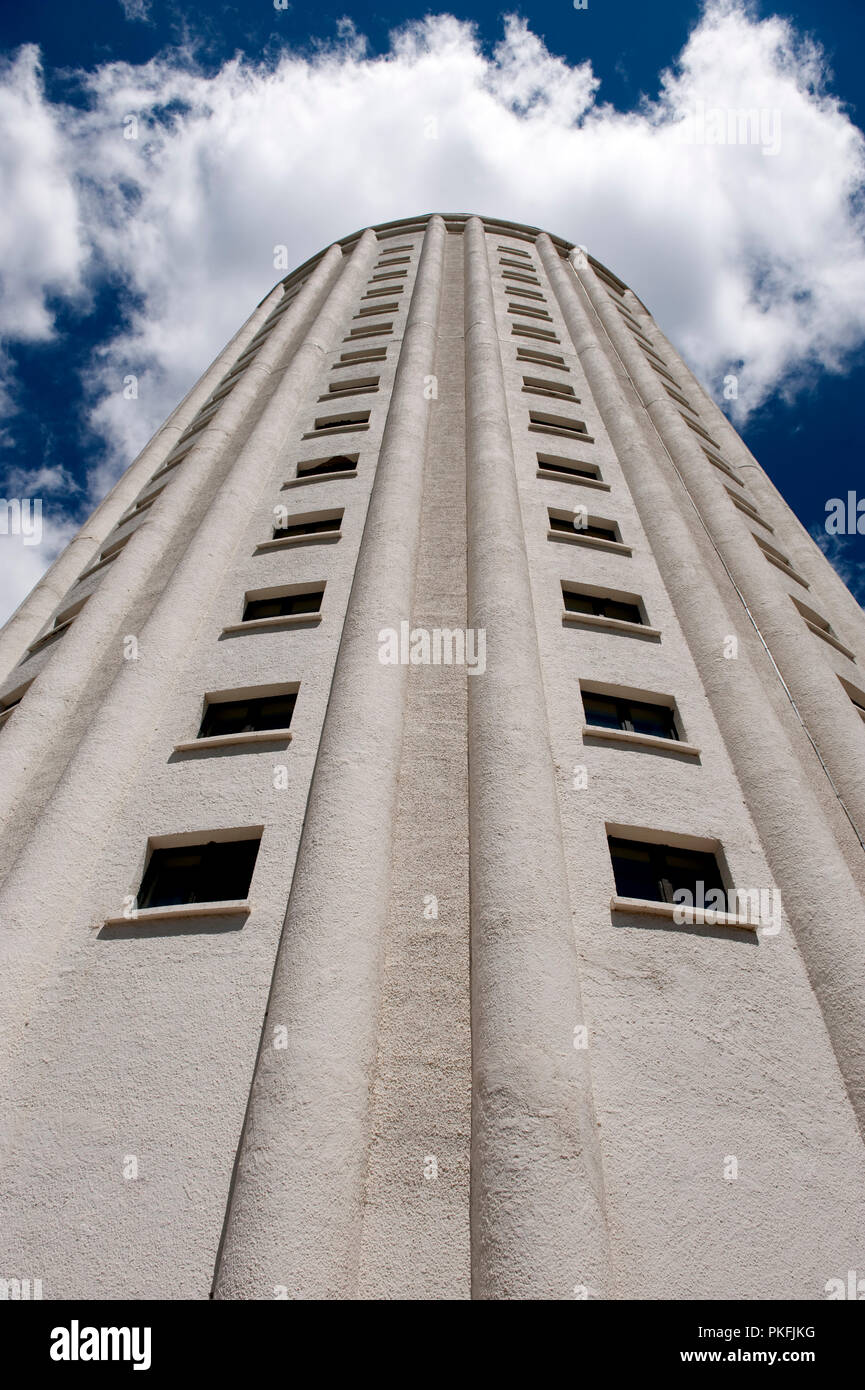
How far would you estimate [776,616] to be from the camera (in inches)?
627

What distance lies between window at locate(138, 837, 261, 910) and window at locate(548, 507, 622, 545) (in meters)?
9.75

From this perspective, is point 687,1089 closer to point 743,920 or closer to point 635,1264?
point 635,1264

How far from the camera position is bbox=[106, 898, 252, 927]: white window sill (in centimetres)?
962

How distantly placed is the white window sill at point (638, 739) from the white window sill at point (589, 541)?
17.4 ft

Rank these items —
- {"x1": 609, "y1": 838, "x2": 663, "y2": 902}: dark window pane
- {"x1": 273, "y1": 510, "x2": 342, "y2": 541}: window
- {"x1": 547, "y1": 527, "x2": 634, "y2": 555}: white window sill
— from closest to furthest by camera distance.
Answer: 1. {"x1": 609, "y1": 838, "x2": 663, "y2": 902}: dark window pane
2. {"x1": 547, "y1": 527, "x2": 634, "y2": 555}: white window sill
3. {"x1": 273, "y1": 510, "x2": 342, "y2": 541}: window

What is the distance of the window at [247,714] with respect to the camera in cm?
1280

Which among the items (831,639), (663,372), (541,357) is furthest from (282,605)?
(663,372)

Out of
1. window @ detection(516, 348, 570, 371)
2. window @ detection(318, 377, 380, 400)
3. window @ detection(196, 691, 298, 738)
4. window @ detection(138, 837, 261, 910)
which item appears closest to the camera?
window @ detection(138, 837, 261, 910)

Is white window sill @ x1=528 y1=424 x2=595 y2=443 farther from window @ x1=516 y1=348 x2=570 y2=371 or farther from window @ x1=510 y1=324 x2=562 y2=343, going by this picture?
window @ x1=510 y1=324 x2=562 y2=343

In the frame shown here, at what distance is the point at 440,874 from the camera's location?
1003 centimetres

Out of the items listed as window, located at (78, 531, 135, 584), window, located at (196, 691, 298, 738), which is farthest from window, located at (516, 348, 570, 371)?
window, located at (196, 691, 298, 738)
